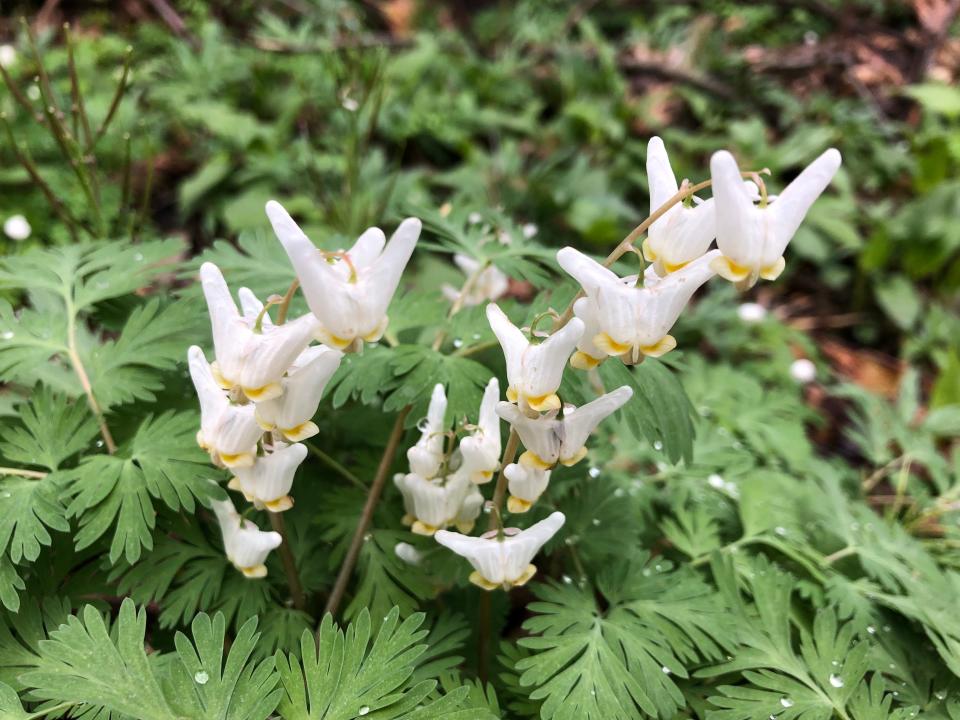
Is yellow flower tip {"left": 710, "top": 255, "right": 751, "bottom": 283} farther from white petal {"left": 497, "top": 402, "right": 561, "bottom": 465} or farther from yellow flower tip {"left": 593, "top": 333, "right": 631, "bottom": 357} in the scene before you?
white petal {"left": 497, "top": 402, "right": 561, "bottom": 465}

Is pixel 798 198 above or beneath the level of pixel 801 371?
above

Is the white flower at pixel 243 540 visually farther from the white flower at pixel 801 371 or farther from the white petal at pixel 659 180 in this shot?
the white flower at pixel 801 371

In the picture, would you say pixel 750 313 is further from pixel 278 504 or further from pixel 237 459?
pixel 237 459

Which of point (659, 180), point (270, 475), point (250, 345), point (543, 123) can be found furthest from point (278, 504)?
point (543, 123)

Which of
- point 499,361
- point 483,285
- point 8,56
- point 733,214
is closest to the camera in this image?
point 733,214

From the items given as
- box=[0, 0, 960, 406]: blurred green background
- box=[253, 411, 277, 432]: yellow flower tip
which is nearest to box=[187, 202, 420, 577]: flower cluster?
box=[253, 411, 277, 432]: yellow flower tip

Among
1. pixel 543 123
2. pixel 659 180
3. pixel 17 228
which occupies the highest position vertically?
pixel 659 180
